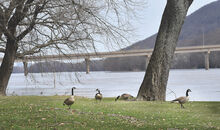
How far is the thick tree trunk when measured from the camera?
Answer: 67.2 ft

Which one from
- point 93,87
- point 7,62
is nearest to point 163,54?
point 7,62

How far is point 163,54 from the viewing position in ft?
67.6

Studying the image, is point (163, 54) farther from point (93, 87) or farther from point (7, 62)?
point (93, 87)

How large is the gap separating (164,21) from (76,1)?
18.8 feet

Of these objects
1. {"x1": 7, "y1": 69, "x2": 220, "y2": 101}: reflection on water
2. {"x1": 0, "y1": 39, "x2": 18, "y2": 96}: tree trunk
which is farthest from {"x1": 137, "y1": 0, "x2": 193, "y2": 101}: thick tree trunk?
{"x1": 0, "y1": 39, "x2": 18, "y2": 96}: tree trunk

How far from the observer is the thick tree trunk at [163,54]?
20.5 metres

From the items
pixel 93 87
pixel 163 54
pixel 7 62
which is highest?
pixel 163 54

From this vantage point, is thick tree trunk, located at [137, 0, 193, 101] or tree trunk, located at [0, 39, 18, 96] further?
tree trunk, located at [0, 39, 18, 96]

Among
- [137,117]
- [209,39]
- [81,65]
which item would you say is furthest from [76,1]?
[209,39]

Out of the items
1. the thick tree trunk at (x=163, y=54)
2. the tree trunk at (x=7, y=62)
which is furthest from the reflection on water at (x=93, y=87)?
the thick tree trunk at (x=163, y=54)

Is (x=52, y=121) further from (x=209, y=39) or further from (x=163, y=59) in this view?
(x=209, y=39)

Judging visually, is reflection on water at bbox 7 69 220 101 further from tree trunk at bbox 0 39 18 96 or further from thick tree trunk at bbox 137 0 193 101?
thick tree trunk at bbox 137 0 193 101

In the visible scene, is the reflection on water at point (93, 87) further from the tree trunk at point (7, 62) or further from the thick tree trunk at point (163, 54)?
the thick tree trunk at point (163, 54)

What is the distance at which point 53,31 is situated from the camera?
2058cm
